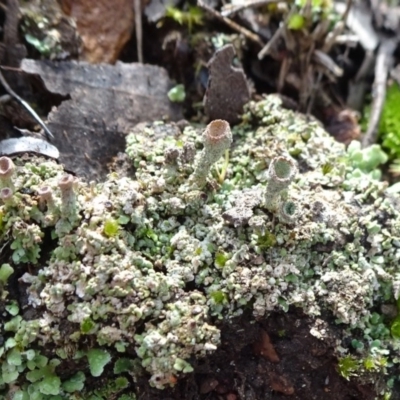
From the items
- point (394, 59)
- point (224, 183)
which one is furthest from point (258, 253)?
point (394, 59)

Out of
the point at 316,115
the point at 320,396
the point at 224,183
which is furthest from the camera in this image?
the point at 316,115

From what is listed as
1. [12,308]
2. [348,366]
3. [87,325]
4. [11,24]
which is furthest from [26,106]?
[348,366]

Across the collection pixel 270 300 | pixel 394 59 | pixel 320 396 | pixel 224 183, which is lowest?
pixel 320 396

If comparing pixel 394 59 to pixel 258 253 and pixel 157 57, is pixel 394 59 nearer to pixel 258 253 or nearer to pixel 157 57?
pixel 157 57

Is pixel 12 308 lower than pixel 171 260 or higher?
lower

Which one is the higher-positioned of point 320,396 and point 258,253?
point 258,253

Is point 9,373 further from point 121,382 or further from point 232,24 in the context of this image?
point 232,24
